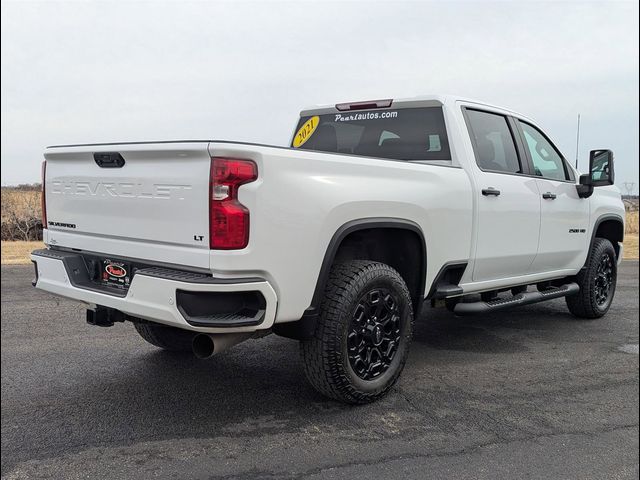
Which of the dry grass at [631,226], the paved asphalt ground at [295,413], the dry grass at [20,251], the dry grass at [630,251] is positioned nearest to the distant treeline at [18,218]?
the dry grass at [20,251]

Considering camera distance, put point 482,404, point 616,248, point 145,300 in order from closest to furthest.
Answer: point 145,300 < point 482,404 < point 616,248

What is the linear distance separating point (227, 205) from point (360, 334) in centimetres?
128

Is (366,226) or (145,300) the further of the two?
(366,226)

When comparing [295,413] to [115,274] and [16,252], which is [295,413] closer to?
[115,274]

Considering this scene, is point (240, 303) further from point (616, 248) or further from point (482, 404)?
point (616, 248)

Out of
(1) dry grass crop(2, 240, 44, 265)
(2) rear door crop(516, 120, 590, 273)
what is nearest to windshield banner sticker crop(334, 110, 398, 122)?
(2) rear door crop(516, 120, 590, 273)

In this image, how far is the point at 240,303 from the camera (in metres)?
3.06

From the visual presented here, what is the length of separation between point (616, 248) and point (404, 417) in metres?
4.45

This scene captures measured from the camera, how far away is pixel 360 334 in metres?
3.65

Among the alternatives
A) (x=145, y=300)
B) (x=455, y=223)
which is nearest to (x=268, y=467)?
(x=145, y=300)

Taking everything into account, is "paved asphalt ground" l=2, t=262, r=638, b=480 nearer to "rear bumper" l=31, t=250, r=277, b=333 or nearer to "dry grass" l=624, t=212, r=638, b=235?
"rear bumper" l=31, t=250, r=277, b=333

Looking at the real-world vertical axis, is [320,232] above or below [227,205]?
below

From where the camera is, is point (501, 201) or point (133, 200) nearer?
point (133, 200)

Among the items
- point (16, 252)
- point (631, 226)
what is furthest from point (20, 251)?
point (631, 226)
